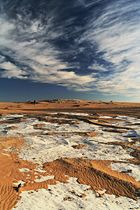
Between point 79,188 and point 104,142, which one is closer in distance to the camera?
point 79,188

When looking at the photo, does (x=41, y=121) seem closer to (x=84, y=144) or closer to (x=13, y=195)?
(x=84, y=144)

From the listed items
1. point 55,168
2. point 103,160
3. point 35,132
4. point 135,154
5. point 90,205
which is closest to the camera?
point 90,205

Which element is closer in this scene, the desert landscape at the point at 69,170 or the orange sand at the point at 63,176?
the desert landscape at the point at 69,170

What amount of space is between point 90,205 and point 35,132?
40.3 ft

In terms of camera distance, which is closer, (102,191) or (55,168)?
(102,191)

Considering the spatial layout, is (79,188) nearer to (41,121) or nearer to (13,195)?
(13,195)

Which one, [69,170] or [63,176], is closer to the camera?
[63,176]

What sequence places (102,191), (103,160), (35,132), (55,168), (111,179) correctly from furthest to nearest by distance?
(35,132) < (103,160) < (55,168) < (111,179) < (102,191)

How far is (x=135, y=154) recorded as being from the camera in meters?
15.4

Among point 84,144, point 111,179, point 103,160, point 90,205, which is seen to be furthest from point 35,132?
point 90,205

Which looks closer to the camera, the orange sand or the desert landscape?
the desert landscape

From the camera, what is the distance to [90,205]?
9.30 meters

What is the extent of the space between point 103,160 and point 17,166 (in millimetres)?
4119

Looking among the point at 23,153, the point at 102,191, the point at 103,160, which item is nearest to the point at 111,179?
the point at 102,191
